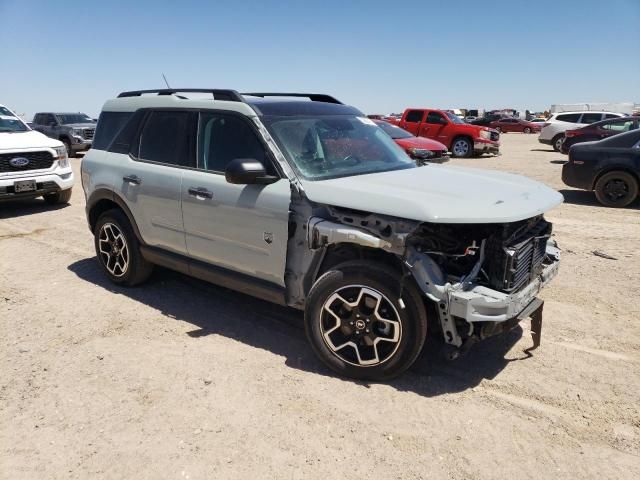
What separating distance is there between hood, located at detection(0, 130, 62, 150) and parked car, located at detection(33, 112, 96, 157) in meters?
10.6

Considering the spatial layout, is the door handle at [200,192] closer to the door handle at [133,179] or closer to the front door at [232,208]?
the front door at [232,208]

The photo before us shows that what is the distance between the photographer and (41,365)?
371cm

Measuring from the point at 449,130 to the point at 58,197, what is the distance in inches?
558

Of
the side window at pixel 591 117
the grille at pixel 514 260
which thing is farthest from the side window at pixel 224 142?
the side window at pixel 591 117

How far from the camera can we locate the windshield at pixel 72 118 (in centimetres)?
2031

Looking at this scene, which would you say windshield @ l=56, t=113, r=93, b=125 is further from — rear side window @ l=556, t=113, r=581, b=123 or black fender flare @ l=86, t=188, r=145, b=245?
rear side window @ l=556, t=113, r=581, b=123

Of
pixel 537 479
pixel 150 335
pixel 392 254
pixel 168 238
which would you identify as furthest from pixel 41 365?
pixel 537 479

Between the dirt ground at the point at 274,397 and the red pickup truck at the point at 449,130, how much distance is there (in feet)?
48.0

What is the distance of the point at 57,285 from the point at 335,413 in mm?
3725

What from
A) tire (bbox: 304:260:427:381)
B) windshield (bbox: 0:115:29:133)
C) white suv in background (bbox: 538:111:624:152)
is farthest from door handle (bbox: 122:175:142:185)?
white suv in background (bbox: 538:111:624:152)

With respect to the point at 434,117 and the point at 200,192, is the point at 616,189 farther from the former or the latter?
the point at 434,117

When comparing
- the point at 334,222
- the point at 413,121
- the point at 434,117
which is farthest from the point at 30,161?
the point at 434,117

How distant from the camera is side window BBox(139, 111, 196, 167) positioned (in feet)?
14.3

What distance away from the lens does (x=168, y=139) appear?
14.8ft
